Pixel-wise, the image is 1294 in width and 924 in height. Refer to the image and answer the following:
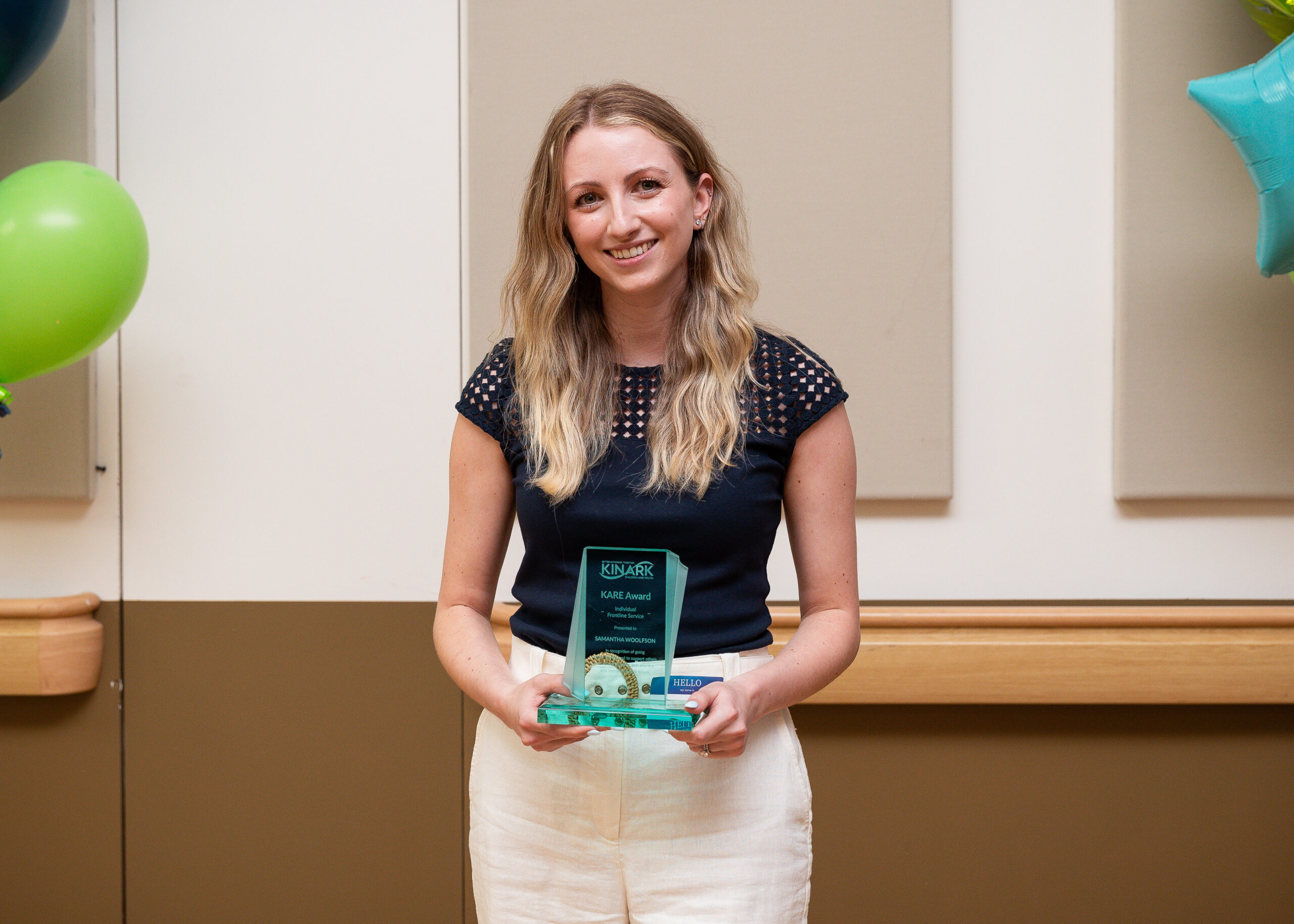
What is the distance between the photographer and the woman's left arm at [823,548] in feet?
3.54

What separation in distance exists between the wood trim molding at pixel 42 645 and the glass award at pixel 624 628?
1.69m

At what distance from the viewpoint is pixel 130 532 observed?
7.31 ft

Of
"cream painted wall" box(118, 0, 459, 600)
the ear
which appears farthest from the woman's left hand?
"cream painted wall" box(118, 0, 459, 600)

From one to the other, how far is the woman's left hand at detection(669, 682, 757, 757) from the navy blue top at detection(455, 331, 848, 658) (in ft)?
0.39

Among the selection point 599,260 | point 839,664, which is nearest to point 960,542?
point 839,664

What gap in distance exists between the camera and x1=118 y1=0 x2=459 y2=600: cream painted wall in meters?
2.20

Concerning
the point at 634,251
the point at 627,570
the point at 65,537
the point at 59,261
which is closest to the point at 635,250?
the point at 634,251

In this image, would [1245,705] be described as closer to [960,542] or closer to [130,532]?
[960,542]

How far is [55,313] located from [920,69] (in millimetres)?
1783

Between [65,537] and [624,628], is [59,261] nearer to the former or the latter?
[65,537]

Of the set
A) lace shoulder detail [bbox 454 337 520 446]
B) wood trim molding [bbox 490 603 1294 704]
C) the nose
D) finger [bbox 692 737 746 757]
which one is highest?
the nose

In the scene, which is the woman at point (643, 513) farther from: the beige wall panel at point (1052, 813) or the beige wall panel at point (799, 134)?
the beige wall panel at point (1052, 813)

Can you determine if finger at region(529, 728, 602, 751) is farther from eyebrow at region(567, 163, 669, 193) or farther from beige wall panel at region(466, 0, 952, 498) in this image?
beige wall panel at region(466, 0, 952, 498)

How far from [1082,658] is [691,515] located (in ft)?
4.63
